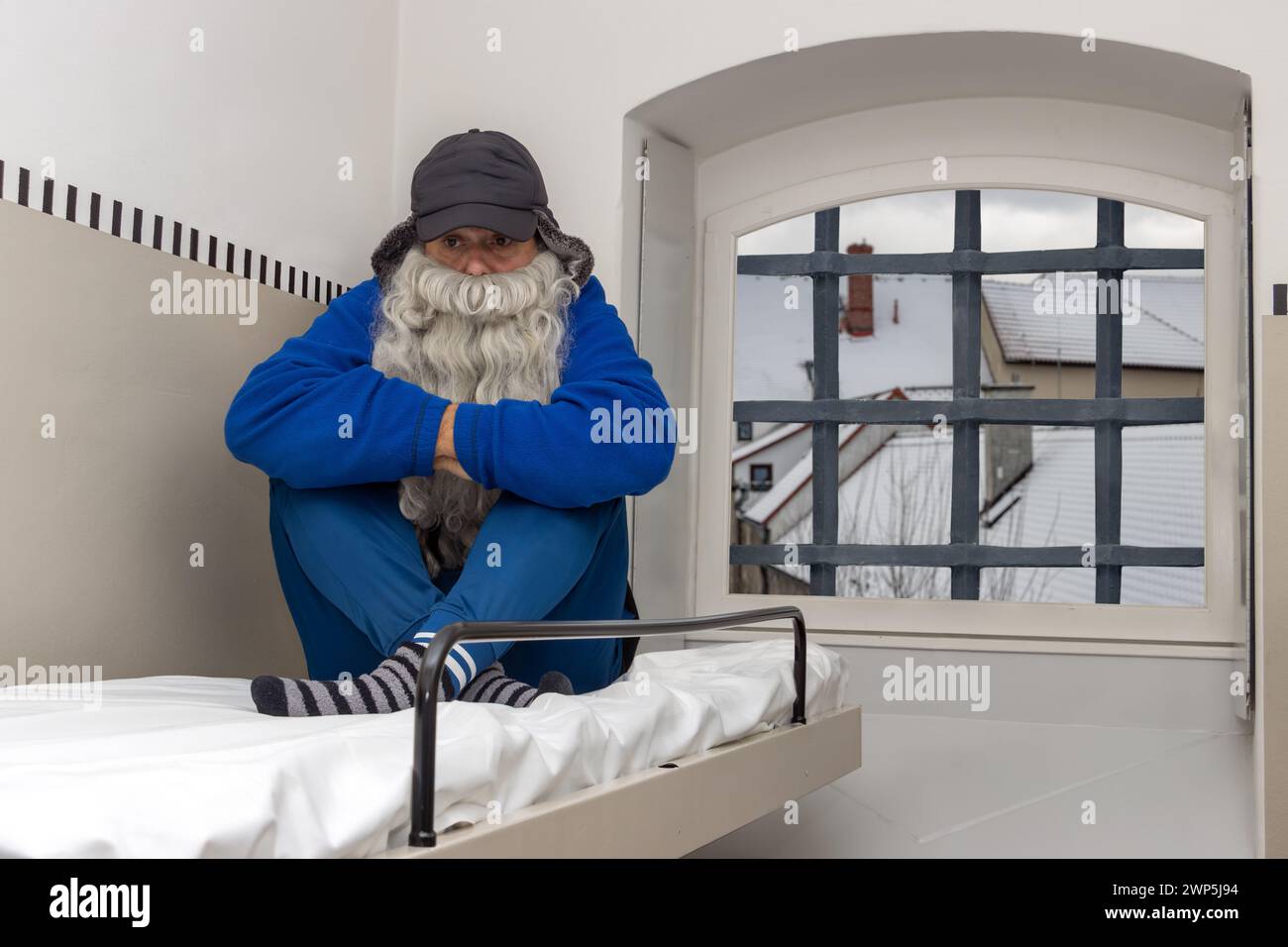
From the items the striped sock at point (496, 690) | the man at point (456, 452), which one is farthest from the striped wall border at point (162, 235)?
the striped sock at point (496, 690)

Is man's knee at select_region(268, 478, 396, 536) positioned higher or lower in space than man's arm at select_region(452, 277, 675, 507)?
lower

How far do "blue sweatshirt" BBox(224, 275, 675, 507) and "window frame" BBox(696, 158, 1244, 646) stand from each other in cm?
125

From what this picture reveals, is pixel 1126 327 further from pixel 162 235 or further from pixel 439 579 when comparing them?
pixel 162 235

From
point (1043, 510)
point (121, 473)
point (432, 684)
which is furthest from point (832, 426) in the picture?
point (432, 684)

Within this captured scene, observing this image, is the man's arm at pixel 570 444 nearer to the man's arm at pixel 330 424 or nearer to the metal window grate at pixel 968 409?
the man's arm at pixel 330 424

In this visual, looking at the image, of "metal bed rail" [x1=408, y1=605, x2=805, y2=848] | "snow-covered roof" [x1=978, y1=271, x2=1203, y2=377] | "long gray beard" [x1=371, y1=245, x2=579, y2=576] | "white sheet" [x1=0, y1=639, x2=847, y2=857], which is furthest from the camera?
"snow-covered roof" [x1=978, y1=271, x2=1203, y2=377]

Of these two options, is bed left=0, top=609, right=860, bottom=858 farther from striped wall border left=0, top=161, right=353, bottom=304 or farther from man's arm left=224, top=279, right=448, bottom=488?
striped wall border left=0, top=161, right=353, bottom=304

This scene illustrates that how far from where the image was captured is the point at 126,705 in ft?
4.95

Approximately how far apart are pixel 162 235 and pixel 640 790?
1.33m

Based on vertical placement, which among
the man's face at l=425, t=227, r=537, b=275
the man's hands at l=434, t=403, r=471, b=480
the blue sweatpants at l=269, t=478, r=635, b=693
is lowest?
the blue sweatpants at l=269, t=478, r=635, b=693

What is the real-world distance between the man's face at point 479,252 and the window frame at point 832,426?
1.12 m

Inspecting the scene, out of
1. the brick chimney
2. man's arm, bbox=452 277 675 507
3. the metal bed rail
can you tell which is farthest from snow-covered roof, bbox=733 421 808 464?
the metal bed rail

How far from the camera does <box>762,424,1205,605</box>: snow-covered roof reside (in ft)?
9.30
